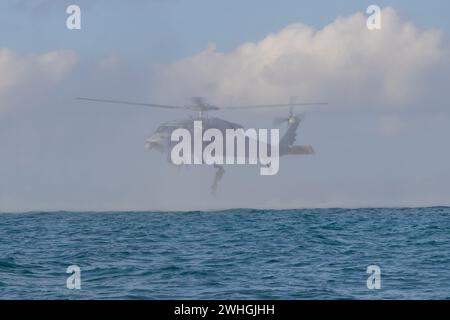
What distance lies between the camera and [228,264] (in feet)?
145

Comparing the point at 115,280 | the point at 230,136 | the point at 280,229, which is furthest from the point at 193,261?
the point at 230,136

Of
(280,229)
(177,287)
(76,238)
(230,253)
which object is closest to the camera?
(177,287)

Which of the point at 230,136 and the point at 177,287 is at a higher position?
the point at 230,136

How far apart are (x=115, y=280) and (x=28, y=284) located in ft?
12.8

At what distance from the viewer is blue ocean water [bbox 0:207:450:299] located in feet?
Answer: 113

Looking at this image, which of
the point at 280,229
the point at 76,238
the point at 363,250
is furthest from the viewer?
the point at 280,229

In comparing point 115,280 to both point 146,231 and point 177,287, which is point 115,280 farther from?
point 146,231

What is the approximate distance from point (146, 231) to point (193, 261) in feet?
113

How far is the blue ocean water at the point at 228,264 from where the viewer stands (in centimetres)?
3434

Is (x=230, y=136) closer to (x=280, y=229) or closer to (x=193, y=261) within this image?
(x=280, y=229)

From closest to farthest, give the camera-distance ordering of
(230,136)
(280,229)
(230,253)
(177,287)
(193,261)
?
(177,287) → (193,261) → (230,253) → (280,229) → (230,136)
